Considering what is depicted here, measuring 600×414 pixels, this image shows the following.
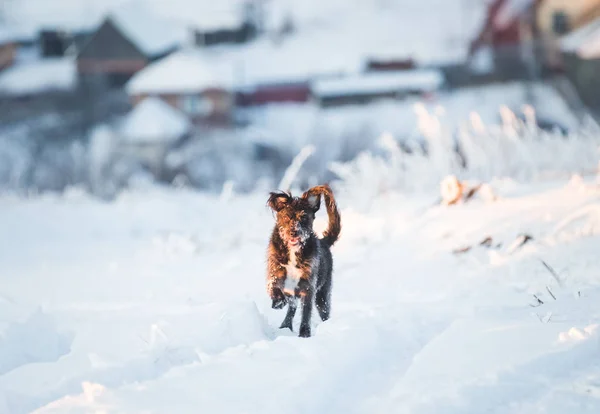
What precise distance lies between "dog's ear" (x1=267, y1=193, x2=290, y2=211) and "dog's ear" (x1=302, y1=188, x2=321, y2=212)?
0.37ft

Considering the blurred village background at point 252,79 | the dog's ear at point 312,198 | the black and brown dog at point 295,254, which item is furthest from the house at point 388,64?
the dog's ear at point 312,198

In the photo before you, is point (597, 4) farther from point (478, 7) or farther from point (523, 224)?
point (523, 224)

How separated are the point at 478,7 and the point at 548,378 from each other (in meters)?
24.7

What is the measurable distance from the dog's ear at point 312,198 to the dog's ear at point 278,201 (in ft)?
0.37

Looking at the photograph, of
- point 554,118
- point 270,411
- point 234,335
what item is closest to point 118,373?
point 234,335

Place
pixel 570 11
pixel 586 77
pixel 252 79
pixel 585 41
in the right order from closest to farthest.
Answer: pixel 586 77 → pixel 585 41 → pixel 570 11 → pixel 252 79

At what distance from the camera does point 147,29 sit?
29.7 m

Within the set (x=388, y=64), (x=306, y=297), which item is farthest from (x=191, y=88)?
(x=306, y=297)

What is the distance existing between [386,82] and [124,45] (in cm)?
1045

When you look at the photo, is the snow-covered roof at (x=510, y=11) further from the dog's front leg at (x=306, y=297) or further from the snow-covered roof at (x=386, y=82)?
the dog's front leg at (x=306, y=297)

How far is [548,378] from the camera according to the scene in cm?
342

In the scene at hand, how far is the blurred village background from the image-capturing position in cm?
2517

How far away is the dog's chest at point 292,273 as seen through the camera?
4797 mm

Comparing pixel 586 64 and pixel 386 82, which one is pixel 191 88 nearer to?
pixel 386 82
